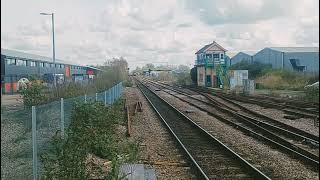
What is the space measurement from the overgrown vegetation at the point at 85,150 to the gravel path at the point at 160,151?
0.70 m

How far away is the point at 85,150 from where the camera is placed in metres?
8.98

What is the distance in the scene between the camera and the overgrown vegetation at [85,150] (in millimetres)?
7332

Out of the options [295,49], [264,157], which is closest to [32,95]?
[264,157]

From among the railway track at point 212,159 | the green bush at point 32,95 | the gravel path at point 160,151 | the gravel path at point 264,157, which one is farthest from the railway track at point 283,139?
the green bush at point 32,95

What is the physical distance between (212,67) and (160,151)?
51.0 m

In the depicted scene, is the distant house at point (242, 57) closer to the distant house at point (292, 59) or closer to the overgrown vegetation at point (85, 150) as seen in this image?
the distant house at point (292, 59)

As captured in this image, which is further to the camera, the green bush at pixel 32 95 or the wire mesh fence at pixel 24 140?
the green bush at pixel 32 95

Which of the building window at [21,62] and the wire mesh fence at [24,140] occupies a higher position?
the building window at [21,62]

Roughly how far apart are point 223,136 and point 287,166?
5.30 m

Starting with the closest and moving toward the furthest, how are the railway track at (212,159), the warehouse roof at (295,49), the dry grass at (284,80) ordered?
the railway track at (212,159)
the dry grass at (284,80)
the warehouse roof at (295,49)

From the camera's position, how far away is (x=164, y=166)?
10.9 m

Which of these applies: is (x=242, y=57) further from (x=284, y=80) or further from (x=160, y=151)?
(x=160, y=151)

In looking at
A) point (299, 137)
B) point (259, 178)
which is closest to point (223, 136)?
point (299, 137)

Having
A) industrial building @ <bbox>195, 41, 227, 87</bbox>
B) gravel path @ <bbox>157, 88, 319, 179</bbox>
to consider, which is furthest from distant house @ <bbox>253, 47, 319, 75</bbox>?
gravel path @ <bbox>157, 88, 319, 179</bbox>
